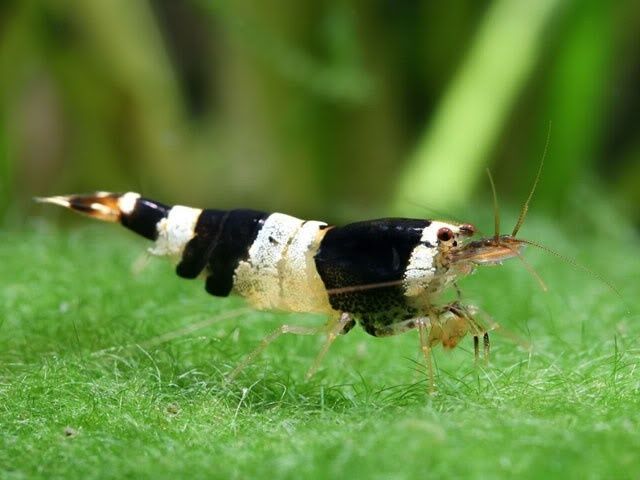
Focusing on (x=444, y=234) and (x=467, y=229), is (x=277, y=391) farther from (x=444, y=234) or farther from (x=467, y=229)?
(x=467, y=229)

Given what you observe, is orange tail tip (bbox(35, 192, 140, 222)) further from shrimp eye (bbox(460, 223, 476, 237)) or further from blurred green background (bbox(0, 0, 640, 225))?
blurred green background (bbox(0, 0, 640, 225))

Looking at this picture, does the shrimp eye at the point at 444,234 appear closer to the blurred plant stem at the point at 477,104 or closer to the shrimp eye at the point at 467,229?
the shrimp eye at the point at 467,229

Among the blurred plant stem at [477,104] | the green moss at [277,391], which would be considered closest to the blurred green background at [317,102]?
the blurred plant stem at [477,104]

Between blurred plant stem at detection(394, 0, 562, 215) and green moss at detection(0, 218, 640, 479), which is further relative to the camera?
blurred plant stem at detection(394, 0, 562, 215)

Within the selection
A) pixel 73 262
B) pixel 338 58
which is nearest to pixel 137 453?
pixel 73 262

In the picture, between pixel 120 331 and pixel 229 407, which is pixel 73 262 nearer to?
pixel 120 331

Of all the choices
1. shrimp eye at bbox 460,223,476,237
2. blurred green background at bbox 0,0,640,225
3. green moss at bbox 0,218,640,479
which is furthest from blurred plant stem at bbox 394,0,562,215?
shrimp eye at bbox 460,223,476,237

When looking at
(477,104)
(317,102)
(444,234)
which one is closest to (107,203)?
(444,234)
